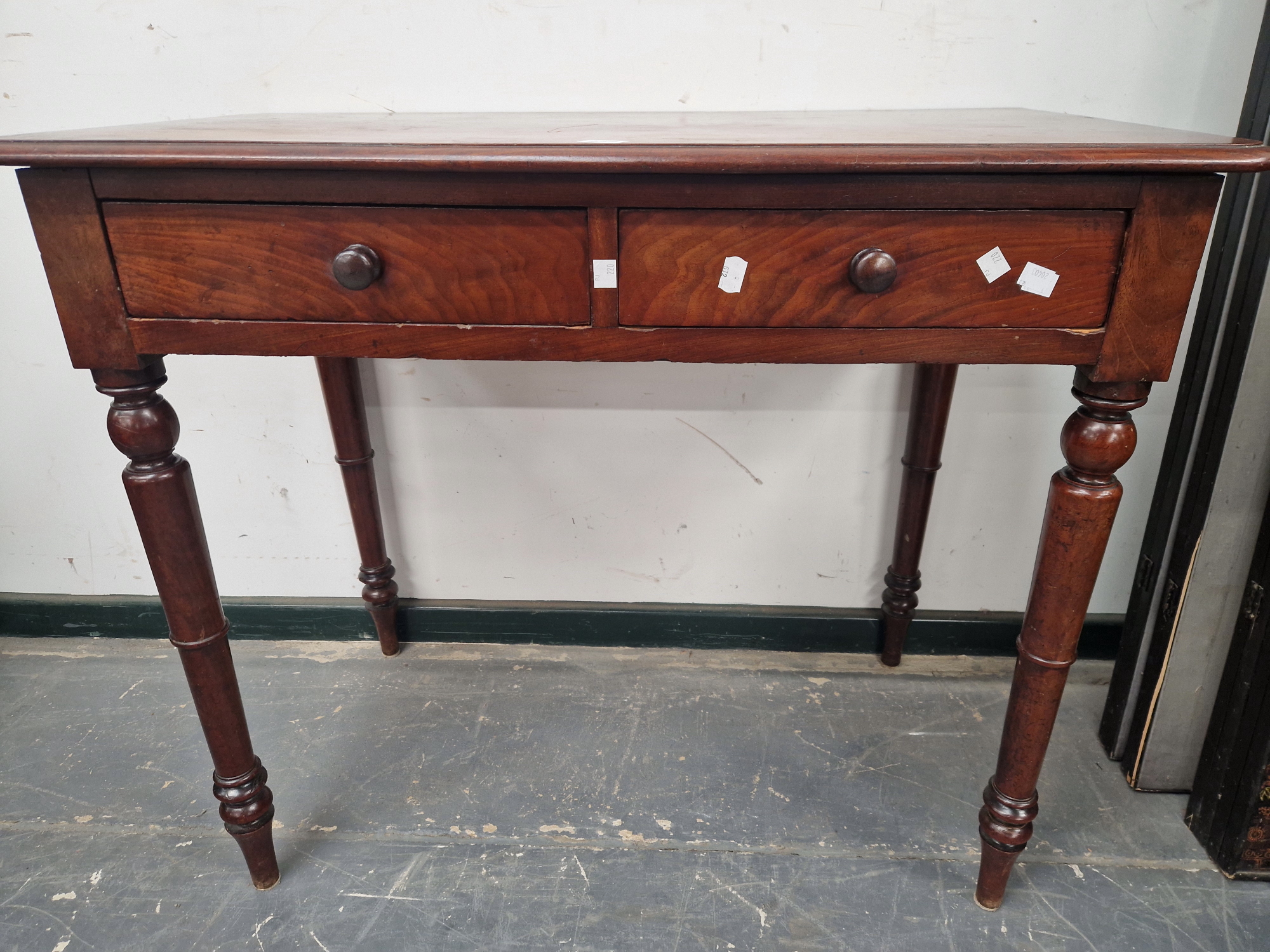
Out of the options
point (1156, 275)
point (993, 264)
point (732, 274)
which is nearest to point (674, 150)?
point (732, 274)

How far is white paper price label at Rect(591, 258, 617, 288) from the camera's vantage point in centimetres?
83

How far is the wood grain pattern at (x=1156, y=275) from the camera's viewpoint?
771mm

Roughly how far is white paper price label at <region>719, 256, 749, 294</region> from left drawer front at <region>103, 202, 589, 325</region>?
139 millimetres

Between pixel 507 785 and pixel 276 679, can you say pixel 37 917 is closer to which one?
pixel 276 679

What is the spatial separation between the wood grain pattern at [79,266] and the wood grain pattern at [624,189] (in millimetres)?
30

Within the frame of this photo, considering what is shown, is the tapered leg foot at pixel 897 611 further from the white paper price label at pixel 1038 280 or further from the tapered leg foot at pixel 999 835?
the white paper price label at pixel 1038 280

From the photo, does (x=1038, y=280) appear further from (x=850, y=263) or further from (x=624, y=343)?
(x=624, y=343)

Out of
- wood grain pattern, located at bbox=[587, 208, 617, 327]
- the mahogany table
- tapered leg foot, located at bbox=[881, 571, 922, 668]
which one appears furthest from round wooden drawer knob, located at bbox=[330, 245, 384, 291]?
tapered leg foot, located at bbox=[881, 571, 922, 668]

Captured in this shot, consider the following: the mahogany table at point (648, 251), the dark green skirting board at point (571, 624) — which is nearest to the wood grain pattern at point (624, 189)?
the mahogany table at point (648, 251)

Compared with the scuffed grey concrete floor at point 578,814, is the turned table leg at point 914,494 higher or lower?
higher

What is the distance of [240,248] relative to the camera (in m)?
0.85

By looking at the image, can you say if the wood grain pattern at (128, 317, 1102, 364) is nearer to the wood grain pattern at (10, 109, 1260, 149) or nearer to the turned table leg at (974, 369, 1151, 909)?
Answer: the turned table leg at (974, 369, 1151, 909)

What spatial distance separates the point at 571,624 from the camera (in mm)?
1675

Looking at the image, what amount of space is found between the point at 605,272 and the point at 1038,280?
42cm
